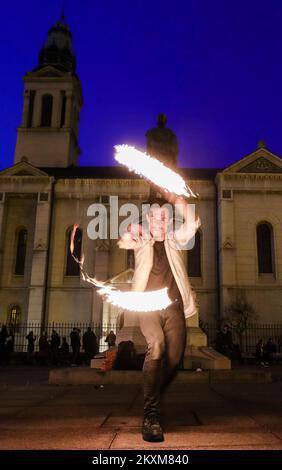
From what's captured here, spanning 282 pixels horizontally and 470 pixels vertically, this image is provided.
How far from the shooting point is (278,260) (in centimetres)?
3547

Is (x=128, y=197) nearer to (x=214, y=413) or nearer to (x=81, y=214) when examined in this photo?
(x=81, y=214)

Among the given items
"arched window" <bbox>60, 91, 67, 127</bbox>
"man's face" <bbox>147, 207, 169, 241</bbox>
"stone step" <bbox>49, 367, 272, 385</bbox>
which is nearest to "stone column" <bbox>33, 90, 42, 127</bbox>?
"arched window" <bbox>60, 91, 67, 127</bbox>

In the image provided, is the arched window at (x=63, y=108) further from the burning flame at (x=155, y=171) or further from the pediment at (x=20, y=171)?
the burning flame at (x=155, y=171)

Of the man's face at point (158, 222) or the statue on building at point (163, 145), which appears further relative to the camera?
the statue on building at point (163, 145)

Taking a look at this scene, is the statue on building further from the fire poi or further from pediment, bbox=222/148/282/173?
pediment, bbox=222/148/282/173

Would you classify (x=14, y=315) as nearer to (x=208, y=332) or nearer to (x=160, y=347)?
(x=208, y=332)

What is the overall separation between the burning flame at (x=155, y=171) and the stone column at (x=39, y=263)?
30976 mm

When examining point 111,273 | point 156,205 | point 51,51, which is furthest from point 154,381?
point 51,51

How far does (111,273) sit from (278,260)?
44.7 feet

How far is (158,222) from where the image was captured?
4.86 m

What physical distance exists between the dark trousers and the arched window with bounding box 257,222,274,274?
107ft

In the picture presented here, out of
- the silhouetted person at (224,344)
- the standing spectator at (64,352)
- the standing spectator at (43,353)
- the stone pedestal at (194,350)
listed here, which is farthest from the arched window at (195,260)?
the stone pedestal at (194,350)

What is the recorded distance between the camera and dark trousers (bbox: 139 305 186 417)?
4246 millimetres

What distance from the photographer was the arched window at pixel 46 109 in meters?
48.7
